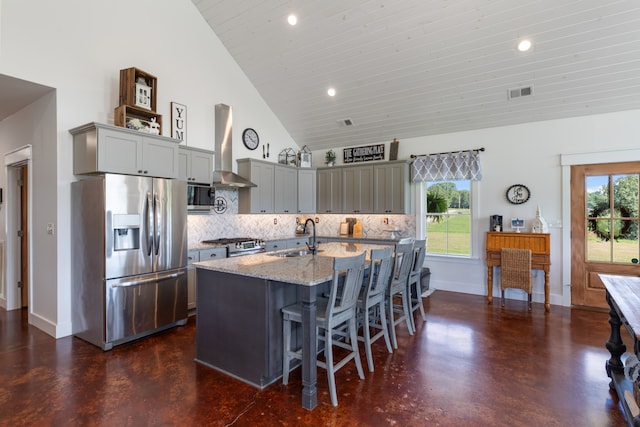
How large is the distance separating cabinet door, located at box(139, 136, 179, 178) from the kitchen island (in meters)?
1.60

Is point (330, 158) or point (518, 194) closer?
point (518, 194)

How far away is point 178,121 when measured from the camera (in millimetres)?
4852

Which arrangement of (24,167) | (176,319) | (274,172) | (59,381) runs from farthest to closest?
1. (274,172)
2. (24,167)
3. (176,319)
4. (59,381)

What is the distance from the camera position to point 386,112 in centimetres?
574

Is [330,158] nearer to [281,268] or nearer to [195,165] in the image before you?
[195,165]

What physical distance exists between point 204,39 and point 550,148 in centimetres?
557

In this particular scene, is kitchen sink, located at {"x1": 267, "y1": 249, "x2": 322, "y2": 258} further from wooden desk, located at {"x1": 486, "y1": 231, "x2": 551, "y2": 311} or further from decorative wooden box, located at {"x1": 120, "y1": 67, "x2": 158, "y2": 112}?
wooden desk, located at {"x1": 486, "y1": 231, "x2": 551, "y2": 311}

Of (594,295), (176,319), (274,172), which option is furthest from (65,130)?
(594,295)

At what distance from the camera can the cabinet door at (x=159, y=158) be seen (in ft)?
12.4

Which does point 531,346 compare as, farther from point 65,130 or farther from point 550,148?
point 65,130

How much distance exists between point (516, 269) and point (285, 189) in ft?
13.3

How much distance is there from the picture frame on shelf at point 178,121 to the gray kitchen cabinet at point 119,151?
88 cm

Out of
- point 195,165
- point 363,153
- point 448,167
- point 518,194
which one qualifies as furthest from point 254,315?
point 363,153

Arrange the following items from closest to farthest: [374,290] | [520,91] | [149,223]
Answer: [374,290] < [149,223] < [520,91]
